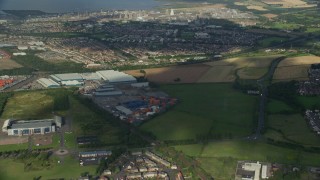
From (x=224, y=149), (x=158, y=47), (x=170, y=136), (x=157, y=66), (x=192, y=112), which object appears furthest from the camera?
(x=158, y=47)

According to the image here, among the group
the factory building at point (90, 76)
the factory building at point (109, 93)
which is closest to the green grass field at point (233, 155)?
the factory building at point (109, 93)

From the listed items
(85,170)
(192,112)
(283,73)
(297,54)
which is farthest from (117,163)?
(297,54)

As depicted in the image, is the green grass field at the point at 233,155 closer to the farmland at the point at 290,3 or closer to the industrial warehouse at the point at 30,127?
the industrial warehouse at the point at 30,127

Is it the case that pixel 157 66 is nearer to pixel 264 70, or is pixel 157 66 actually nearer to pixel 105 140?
pixel 264 70

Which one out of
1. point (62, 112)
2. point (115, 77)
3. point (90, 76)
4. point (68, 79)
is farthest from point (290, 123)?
point (68, 79)

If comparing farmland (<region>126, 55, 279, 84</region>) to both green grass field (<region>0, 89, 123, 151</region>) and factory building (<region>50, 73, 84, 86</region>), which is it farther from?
green grass field (<region>0, 89, 123, 151</region>)

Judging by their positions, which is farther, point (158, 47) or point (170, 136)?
point (158, 47)

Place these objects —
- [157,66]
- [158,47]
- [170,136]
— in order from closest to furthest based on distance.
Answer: [170,136]
[157,66]
[158,47]
